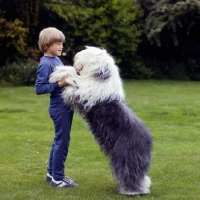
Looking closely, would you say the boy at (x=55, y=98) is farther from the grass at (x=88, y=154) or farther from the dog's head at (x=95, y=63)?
the dog's head at (x=95, y=63)

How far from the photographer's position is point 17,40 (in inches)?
810

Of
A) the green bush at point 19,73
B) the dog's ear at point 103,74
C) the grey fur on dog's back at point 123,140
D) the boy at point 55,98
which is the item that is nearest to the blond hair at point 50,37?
the boy at point 55,98

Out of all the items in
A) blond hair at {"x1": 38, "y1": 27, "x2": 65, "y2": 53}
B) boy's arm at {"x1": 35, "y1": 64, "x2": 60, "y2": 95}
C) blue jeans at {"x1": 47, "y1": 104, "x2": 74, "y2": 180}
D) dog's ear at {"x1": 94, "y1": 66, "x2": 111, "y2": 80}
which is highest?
blond hair at {"x1": 38, "y1": 27, "x2": 65, "y2": 53}

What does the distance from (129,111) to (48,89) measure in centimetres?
92

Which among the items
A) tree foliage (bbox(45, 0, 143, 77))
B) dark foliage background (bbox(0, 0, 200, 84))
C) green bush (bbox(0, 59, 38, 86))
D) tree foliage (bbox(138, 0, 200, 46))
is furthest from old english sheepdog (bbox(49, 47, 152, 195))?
tree foliage (bbox(138, 0, 200, 46))

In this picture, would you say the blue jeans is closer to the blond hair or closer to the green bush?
the blond hair

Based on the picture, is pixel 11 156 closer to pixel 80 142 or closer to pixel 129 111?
pixel 80 142

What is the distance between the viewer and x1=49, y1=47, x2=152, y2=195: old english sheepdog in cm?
576

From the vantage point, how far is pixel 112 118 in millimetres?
5777

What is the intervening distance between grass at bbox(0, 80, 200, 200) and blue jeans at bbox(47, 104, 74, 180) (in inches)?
8.7

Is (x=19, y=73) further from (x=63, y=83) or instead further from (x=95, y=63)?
(x=95, y=63)

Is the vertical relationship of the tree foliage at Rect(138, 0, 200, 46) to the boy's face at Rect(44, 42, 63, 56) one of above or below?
below

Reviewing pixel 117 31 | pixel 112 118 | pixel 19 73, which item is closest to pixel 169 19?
pixel 117 31

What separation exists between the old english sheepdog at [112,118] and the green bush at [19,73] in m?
14.9
